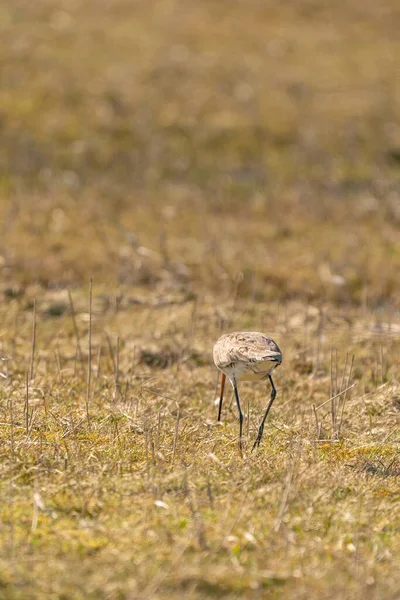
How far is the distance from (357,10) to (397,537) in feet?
84.3

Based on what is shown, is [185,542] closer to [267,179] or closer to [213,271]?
[213,271]

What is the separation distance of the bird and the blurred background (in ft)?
→ 15.1

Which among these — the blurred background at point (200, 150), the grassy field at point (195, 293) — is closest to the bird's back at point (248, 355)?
the grassy field at point (195, 293)

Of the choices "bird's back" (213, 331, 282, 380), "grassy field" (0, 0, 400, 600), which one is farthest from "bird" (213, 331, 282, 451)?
"grassy field" (0, 0, 400, 600)

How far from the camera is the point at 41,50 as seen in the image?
817 inches

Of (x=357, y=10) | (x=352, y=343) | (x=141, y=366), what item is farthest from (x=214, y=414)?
(x=357, y=10)

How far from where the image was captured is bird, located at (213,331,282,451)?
5859 mm

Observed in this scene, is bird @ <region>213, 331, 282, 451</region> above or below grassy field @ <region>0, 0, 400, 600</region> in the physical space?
above

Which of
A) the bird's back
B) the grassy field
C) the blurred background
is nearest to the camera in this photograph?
the grassy field

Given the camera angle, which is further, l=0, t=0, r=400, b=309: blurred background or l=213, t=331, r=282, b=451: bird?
l=0, t=0, r=400, b=309: blurred background

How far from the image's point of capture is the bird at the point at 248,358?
231 inches

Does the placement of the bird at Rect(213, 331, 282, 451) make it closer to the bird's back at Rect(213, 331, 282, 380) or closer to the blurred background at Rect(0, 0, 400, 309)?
the bird's back at Rect(213, 331, 282, 380)

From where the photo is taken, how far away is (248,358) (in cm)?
594

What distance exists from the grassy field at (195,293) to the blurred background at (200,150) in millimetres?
62
